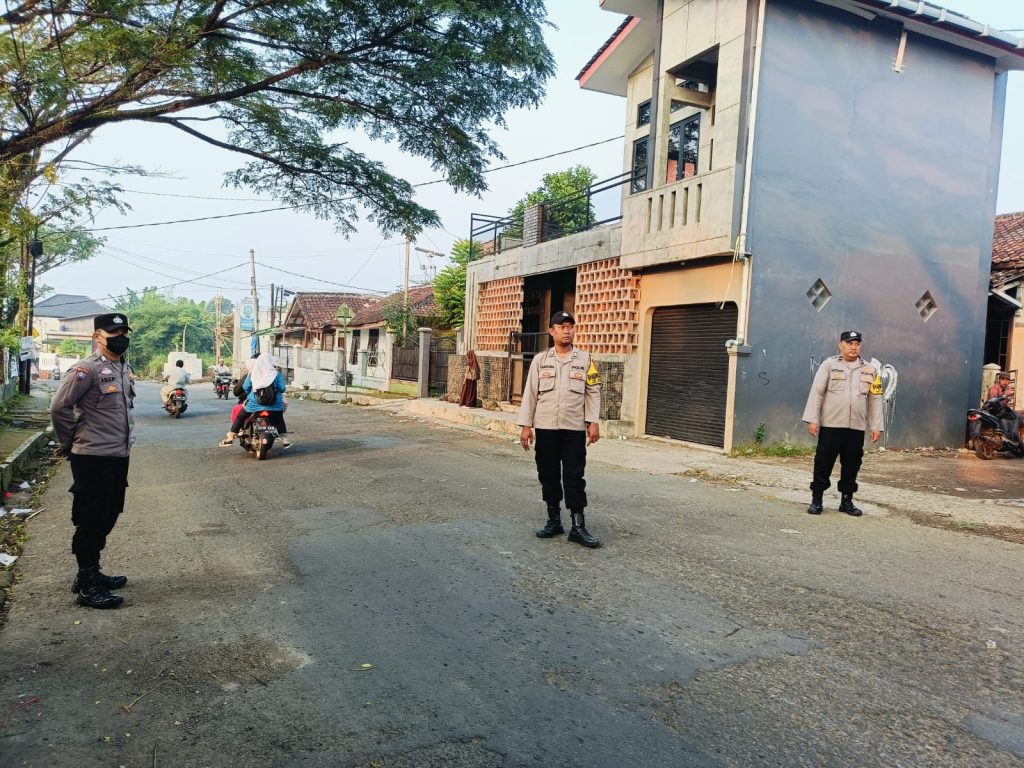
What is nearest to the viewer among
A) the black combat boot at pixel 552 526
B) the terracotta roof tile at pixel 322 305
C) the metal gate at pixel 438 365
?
the black combat boot at pixel 552 526

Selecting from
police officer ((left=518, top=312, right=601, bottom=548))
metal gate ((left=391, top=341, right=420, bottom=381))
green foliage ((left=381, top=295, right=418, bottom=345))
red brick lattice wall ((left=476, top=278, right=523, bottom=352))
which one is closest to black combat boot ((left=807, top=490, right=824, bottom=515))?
police officer ((left=518, top=312, right=601, bottom=548))

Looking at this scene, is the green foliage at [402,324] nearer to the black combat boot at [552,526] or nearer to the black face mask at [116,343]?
the black combat boot at [552,526]

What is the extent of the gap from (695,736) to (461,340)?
19.9 m

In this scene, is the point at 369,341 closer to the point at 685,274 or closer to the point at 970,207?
the point at 685,274

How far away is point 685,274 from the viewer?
41.7ft

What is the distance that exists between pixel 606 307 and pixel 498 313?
5459 mm

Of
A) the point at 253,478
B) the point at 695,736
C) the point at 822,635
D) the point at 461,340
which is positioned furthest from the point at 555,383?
the point at 461,340

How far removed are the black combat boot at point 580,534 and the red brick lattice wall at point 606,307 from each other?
884 cm

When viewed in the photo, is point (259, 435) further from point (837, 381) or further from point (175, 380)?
point (175, 380)

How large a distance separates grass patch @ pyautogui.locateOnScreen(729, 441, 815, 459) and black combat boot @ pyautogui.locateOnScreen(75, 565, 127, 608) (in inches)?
353

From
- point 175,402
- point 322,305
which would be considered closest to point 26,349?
point 175,402

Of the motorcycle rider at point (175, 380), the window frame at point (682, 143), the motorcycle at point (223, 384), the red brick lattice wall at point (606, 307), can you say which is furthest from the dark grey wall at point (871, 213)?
the motorcycle at point (223, 384)

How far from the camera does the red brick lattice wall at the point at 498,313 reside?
18875mm

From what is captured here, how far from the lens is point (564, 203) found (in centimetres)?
1720
